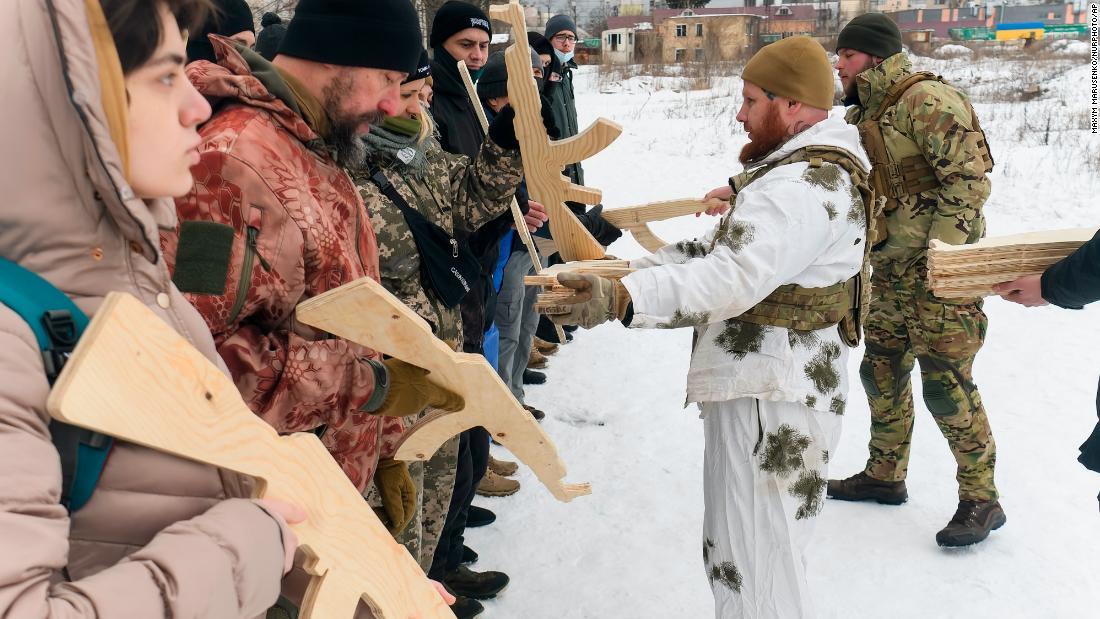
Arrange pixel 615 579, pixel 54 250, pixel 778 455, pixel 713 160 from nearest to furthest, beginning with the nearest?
pixel 54 250
pixel 778 455
pixel 615 579
pixel 713 160

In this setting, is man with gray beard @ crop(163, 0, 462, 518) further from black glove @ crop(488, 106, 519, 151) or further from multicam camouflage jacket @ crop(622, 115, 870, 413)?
multicam camouflage jacket @ crop(622, 115, 870, 413)

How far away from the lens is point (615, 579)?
3.37 meters

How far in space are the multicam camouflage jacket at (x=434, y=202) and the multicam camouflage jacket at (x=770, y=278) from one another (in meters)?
0.63

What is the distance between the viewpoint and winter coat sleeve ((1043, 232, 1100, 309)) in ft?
7.24

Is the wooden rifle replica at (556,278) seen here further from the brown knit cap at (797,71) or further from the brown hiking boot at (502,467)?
the brown hiking boot at (502,467)

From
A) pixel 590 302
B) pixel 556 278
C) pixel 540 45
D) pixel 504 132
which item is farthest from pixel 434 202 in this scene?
pixel 540 45

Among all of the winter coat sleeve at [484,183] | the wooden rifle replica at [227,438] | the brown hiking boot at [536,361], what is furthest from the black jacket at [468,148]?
the brown hiking boot at [536,361]

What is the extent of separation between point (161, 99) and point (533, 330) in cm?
404

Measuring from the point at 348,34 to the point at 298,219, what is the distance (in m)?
0.50

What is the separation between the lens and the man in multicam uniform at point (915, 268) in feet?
11.8

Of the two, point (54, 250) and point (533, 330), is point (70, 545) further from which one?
point (533, 330)

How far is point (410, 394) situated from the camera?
1.76 meters

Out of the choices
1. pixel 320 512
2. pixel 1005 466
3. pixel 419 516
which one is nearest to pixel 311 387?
pixel 320 512

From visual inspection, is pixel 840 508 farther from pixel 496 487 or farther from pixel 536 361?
pixel 536 361
